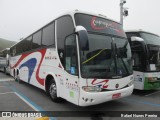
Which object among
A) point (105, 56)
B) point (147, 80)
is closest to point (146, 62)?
point (147, 80)

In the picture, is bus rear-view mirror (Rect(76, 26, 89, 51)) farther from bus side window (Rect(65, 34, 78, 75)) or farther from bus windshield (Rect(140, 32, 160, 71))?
bus windshield (Rect(140, 32, 160, 71))

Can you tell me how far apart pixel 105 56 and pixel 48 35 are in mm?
3089

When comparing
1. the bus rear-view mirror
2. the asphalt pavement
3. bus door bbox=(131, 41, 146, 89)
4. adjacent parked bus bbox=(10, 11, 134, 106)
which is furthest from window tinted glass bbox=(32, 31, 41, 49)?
bus door bbox=(131, 41, 146, 89)

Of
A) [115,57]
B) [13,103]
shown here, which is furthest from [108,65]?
[13,103]

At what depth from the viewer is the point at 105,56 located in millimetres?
5492

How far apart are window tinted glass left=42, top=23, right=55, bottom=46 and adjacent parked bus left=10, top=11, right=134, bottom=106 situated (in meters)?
0.04

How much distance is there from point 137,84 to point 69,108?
3.68m

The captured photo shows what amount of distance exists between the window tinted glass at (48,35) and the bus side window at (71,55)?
4.36ft

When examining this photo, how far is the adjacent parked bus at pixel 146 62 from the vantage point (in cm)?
784

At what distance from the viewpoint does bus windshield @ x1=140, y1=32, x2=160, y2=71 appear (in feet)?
26.3

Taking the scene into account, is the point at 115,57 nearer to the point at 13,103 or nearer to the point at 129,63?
the point at 129,63

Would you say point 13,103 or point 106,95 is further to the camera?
point 13,103

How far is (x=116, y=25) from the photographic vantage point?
645 cm

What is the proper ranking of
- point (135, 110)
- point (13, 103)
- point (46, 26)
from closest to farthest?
point (135, 110) < point (13, 103) < point (46, 26)
